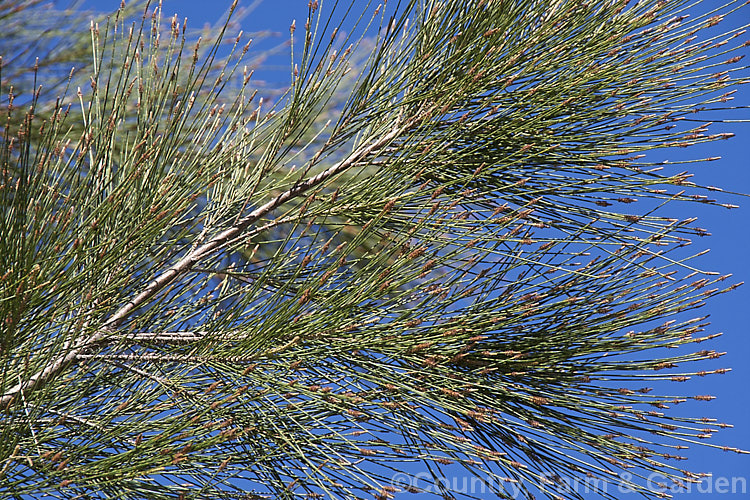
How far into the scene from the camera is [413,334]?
44.0 inches

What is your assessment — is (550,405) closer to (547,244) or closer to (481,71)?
(547,244)

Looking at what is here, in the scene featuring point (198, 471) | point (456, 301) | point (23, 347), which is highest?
point (456, 301)

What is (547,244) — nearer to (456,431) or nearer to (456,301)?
(456,301)

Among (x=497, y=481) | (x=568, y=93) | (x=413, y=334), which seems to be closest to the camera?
(x=497, y=481)

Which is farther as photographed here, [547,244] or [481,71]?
[481,71]

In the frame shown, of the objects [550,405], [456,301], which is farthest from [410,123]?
[550,405]

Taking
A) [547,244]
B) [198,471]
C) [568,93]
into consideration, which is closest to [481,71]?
[568,93]

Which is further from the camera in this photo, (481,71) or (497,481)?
(481,71)

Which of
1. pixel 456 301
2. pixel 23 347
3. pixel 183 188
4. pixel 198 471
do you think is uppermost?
pixel 183 188

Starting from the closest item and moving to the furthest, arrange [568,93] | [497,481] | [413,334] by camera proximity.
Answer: [497,481] < [413,334] < [568,93]

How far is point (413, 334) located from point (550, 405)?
215 millimetres

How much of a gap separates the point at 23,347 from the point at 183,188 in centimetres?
32

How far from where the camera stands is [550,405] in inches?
44.9

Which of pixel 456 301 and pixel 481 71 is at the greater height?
pixel 481 71
